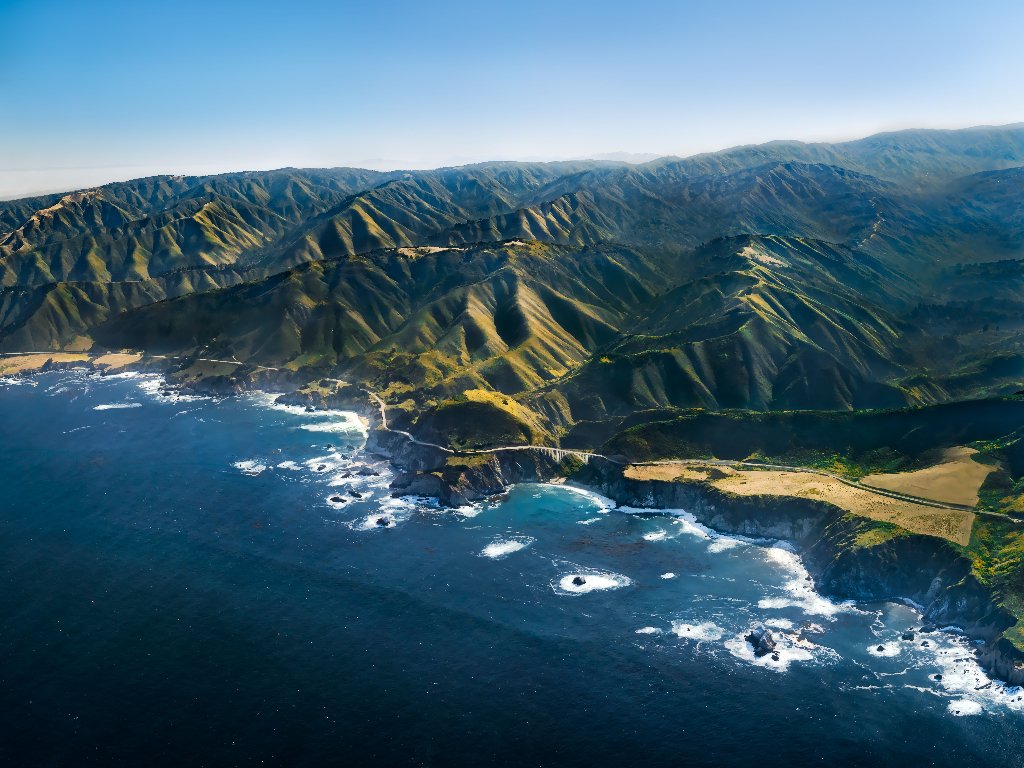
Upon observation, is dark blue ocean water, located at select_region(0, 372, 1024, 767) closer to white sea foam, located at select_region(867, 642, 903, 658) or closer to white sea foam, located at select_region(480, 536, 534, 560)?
white sea foam, located at select_region(867, 642, 903, 658)

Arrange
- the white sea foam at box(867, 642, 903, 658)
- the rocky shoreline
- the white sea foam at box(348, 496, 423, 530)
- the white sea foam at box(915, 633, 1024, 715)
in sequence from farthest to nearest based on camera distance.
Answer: the white sea foam at box(348, 496, 423, 530), the rocky shoreline, the white sea foam at box(867, 642, 903, 658), the white sea foam at box(915, 633, 1024, 715)

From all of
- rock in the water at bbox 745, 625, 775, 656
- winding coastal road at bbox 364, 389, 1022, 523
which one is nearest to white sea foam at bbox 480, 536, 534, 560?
winding coastal road at bbox 364, 389, 1022, 523

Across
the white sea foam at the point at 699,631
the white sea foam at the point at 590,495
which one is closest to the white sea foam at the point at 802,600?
the white sea foam at the point at 699,631

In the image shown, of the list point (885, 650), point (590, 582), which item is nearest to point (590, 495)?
point (590, 582)

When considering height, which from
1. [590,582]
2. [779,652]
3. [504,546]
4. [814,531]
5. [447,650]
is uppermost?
[814,531]

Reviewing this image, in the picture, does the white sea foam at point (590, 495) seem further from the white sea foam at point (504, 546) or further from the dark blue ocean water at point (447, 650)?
the white sea foam at point (504, 546)

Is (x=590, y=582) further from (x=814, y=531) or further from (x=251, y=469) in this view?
(x=251, y=469)
